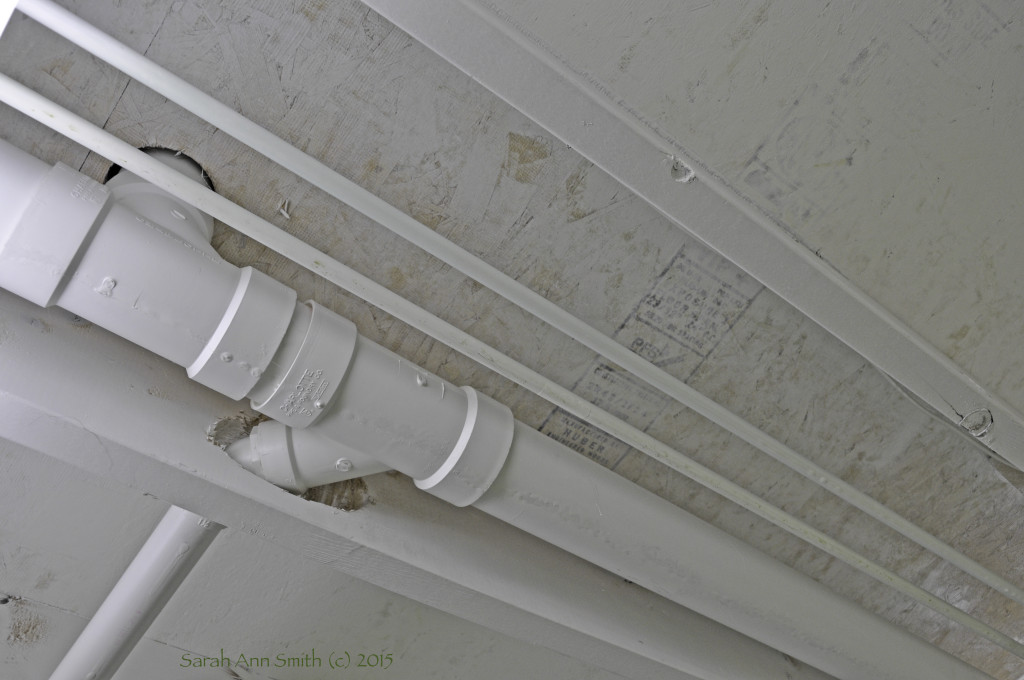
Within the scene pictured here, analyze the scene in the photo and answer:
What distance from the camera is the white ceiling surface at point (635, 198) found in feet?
4.07

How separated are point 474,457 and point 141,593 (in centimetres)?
77

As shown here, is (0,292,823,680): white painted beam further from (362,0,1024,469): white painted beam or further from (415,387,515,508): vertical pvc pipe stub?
(362,0,1024,469): white painted beam

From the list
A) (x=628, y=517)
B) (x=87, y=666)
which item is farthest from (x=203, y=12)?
(x=87, y=666)

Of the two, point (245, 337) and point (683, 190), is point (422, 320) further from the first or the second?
point (683, 190)

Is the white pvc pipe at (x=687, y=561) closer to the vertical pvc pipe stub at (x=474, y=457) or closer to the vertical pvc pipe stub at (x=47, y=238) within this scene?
the vertical pvc pipe stub at (x=474, y=457)

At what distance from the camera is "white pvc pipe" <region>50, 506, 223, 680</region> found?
58.9 inches

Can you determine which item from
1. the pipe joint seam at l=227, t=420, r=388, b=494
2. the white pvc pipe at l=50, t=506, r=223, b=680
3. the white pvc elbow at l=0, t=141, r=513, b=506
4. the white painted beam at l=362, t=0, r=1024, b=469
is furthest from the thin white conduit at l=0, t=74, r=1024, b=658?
the white pvc pipe at l=50, t=506, r=223, b=680

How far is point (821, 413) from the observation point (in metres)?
1.73

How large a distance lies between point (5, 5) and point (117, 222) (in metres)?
0.35

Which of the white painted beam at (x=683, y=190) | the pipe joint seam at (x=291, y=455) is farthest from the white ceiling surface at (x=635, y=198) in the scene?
the pipe joint seam at (x=291, y=455)

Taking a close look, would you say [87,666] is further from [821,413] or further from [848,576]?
[848,576]

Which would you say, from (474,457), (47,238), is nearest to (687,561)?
(474,457)

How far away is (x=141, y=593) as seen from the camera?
1.52 metres

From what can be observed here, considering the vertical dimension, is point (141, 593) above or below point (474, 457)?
below
